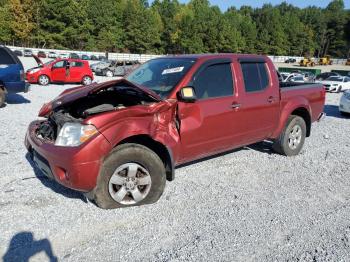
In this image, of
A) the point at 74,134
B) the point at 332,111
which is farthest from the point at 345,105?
the point at 74,134

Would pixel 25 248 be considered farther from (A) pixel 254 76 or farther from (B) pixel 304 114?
(B) pixel 304 114

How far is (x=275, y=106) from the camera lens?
18.6 ft

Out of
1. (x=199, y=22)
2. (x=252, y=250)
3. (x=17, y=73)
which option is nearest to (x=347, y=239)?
(x=252, y=250)

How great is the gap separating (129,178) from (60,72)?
1699 cm

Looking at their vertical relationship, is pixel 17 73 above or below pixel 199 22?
below

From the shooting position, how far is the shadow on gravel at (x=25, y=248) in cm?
305

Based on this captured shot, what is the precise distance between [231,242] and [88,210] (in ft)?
5.48

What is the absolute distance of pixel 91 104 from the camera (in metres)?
4.58

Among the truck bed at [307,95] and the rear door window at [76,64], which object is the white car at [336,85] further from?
the truck bed at [307,95]

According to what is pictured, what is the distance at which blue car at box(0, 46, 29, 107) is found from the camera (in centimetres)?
1008

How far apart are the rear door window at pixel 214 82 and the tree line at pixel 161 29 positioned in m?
64.5

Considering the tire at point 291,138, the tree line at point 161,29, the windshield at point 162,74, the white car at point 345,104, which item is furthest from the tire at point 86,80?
the tree line at point 161,29

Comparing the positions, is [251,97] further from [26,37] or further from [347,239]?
[26,37]

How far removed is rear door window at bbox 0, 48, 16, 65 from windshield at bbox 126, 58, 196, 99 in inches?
256
